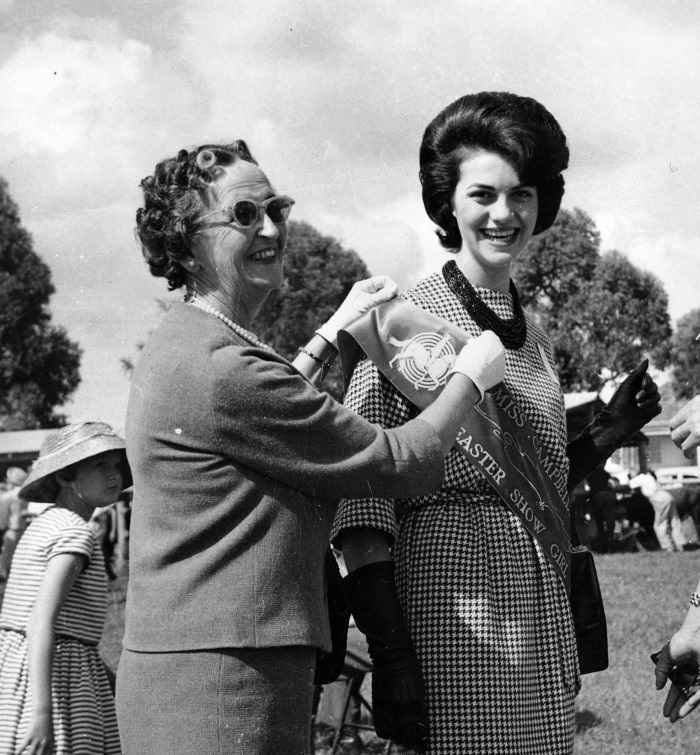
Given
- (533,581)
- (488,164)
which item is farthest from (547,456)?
(488,164)

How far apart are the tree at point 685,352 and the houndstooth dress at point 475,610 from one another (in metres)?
32.0

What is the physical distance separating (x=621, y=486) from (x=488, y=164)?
14.8m

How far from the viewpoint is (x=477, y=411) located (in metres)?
2.22

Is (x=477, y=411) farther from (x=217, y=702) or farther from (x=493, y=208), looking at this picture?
(x=217, y=702)

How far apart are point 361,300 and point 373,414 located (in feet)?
1.19

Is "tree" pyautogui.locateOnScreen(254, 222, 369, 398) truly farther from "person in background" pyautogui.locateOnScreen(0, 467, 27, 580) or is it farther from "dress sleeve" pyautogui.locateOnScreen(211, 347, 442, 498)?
"dress sleeve" pyautogui.locateOnScreen(211, 347, 442, 498)

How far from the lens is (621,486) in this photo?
16.3 metres

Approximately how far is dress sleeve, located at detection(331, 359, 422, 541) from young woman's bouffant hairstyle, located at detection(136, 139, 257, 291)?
438mm

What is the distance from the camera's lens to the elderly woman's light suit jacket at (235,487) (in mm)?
1665

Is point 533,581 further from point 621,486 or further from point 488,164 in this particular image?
point 621,486

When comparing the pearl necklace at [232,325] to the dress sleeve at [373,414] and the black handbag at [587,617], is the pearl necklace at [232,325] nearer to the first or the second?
the dress sleeve at [373,414]

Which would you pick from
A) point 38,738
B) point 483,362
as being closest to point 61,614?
point 38,738

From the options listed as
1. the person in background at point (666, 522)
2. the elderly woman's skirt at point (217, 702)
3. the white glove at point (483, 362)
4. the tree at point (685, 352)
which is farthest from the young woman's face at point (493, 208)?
the tree at point (685, 352)

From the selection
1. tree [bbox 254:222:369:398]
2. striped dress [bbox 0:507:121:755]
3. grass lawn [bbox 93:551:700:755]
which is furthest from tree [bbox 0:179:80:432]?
striped dress [bbox 0:507:121:755]
